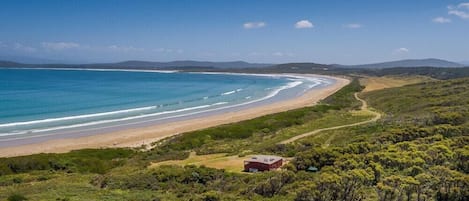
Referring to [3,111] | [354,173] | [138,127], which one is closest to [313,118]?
[138,127]

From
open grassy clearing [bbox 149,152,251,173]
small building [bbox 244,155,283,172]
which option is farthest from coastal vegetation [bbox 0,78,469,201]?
small building [bbox 244,155,283,172]

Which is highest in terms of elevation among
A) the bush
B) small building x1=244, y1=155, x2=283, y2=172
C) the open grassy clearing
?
the bush

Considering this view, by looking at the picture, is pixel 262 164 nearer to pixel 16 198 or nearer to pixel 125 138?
pixel 16 198

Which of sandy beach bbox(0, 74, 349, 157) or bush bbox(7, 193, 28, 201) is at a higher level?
bush bbox(7, 193, 28, 201)

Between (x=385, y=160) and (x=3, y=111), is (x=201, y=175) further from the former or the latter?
(x=3, y=111)

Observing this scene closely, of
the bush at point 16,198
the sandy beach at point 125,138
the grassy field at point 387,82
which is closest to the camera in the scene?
the bush at point 16,198

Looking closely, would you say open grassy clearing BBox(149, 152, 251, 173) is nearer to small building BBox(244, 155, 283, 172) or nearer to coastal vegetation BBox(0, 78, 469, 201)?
coastal vegetation BBox(0, 78, 469, 201)

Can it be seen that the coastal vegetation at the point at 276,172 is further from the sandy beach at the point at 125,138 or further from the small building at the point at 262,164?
the sandy beach at the point at 125,138

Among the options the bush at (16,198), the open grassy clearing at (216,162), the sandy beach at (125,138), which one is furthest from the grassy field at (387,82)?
the bush at (16,198)

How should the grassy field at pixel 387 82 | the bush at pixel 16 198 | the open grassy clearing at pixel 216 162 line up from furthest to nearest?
the grassy field at pixel 387 82, the open grassy clearing at pixel 216 162, the bush at pixel 16 198
